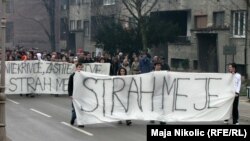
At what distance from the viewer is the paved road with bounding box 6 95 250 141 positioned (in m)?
13.1

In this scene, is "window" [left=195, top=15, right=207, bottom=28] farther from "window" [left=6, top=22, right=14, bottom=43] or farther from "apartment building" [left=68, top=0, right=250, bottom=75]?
"window" [left=6, top=22, right=14, bottom=43]

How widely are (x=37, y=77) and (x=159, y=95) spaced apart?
9.81 meters

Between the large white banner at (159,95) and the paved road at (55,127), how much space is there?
1.71 ft

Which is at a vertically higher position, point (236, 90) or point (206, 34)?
point (206, 34)

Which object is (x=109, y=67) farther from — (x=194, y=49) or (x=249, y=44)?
(x=194, y=49)

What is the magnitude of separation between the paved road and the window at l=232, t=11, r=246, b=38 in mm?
18736

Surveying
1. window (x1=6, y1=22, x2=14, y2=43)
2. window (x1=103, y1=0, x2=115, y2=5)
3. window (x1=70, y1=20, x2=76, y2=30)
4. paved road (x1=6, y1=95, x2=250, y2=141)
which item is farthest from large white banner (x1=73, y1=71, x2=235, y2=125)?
window (x1=6, y1=22, x2=14, y2=43)

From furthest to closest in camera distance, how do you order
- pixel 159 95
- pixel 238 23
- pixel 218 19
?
pixel 218 19 < pixel 238 23 < pixel 159 95

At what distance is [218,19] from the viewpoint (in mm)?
41938

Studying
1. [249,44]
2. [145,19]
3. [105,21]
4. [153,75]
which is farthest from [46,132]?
[105,21]

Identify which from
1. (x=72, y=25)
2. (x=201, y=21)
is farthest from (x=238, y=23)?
(x=72, y=25)

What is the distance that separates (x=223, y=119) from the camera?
15258 millimetres

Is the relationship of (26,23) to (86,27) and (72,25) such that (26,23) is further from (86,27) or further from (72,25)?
(86,27)

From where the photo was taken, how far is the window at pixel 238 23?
38250 millimetres
